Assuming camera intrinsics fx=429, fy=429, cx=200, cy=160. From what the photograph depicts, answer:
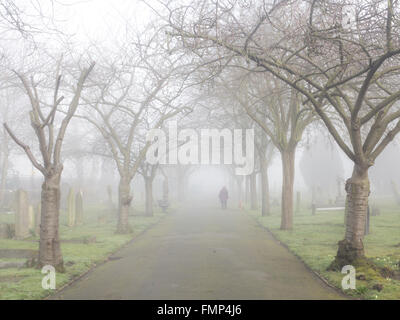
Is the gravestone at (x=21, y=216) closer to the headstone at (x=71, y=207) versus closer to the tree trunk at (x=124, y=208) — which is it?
the tree trunk at (x=124, y=208)

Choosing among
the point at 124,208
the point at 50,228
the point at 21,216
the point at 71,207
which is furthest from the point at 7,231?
the point at 50,228

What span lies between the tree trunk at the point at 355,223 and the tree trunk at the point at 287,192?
8.48m

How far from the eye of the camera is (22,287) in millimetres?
7734

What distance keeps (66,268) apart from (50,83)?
27.8 feet

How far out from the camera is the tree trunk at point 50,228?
9477 millimetres

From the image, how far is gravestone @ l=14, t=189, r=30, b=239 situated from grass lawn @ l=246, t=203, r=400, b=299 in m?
8.92

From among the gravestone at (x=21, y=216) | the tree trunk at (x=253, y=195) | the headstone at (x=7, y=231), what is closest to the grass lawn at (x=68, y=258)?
the gravestone at (x=21, y=216)

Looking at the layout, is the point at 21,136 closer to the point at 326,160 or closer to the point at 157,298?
the point at 157,298

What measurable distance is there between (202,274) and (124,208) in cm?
984

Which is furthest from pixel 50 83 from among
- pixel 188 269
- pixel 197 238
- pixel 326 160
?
pixel 326 160

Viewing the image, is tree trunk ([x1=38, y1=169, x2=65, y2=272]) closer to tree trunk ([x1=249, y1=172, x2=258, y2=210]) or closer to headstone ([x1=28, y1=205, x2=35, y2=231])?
headstone ([x1=28, y1=205, x2=35, y2=231])

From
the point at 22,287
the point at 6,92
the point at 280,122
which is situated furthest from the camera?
the point at 6,92

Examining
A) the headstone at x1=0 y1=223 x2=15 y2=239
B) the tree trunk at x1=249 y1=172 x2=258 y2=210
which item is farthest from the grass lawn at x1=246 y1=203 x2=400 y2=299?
the tree trunk at x1=249 y1=172 x2=258 y2=210

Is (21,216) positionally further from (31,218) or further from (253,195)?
(253,195)
